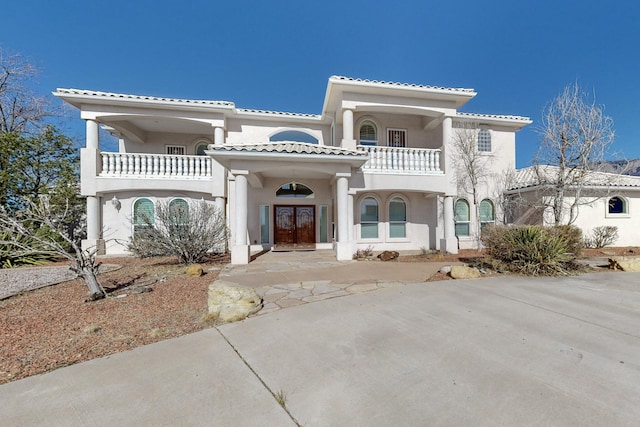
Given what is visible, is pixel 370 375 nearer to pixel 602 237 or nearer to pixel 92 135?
pixel 92 135

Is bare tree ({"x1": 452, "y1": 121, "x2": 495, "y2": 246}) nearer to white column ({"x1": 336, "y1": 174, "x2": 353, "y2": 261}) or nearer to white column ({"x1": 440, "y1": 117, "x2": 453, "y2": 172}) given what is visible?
white column ({"x1": 440, "y1": 117, "x2": 453, "y2": 172})

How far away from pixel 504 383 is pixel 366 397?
1.31 m

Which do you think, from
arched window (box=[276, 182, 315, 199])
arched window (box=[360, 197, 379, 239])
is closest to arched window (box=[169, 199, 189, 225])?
arched window (box=[276, 182, 315, 199])

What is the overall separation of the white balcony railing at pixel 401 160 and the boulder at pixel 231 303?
7.49 m

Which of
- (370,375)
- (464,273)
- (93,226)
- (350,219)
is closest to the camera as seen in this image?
(370,375)

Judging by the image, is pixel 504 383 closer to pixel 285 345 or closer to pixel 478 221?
pixel 285 345

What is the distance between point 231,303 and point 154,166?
9708 mm

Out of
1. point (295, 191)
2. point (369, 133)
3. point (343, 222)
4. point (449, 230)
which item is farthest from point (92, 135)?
point (449, 230)

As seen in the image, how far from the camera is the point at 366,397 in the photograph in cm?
226

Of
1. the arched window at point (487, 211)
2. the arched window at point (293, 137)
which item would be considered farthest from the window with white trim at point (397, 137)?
the arched window at point (487, 211)

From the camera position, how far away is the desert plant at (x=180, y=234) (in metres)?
8.49

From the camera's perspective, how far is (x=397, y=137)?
42.3ft

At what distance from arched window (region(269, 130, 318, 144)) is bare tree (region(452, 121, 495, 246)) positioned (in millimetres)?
6755

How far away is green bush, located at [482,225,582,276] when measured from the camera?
21.3 feet
